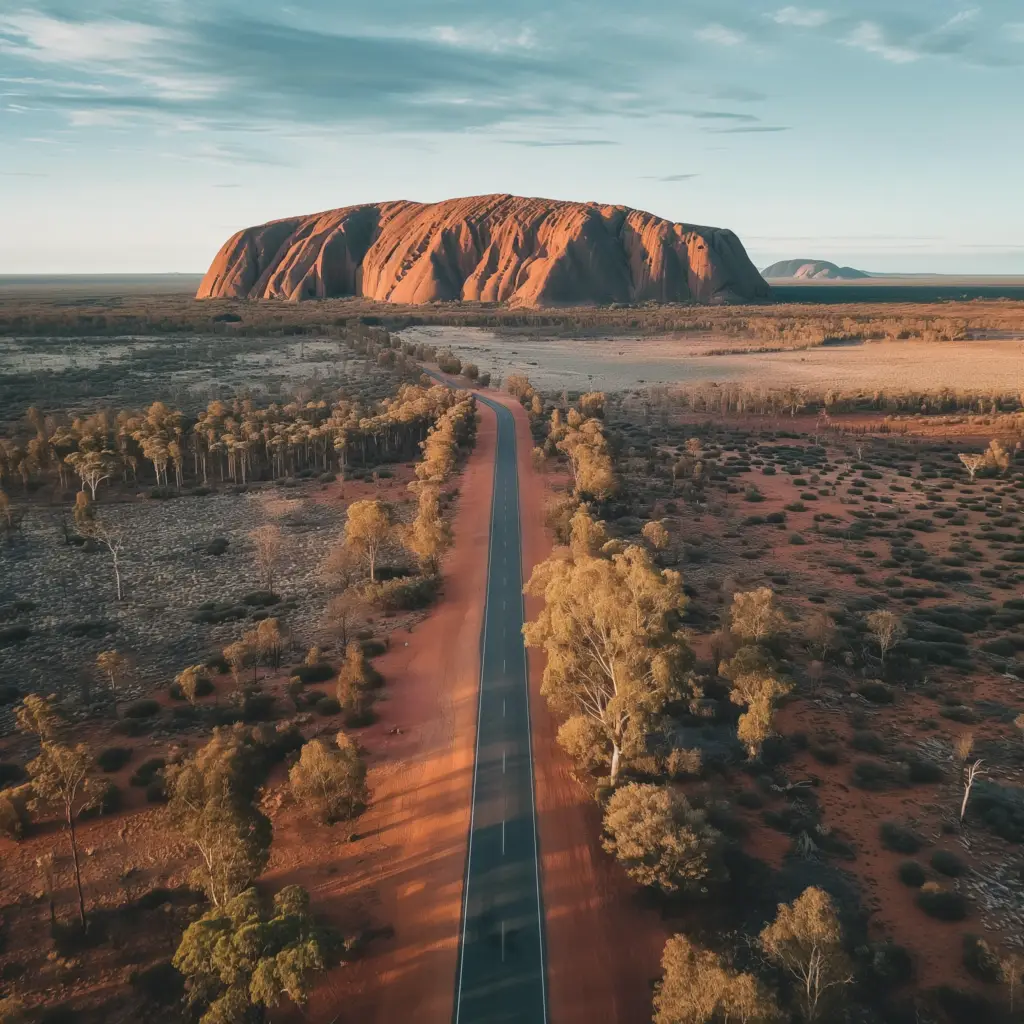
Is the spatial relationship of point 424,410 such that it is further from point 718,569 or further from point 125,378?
point 125,378

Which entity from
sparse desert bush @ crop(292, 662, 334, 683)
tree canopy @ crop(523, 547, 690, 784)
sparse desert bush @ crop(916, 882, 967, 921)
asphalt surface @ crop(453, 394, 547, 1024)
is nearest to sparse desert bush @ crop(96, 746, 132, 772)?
sparse desert bush @ crop(292, 662, 334, 683)

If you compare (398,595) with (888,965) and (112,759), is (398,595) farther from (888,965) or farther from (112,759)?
(888,965)

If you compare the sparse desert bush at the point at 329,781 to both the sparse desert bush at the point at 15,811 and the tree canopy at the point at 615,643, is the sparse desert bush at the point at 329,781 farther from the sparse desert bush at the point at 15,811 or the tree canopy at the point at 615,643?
the sparse desert bush at the point at 15,811

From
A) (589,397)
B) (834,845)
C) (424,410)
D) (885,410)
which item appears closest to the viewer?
(834,845)

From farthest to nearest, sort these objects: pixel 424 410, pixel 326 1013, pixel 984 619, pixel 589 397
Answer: pixel 589 397
pixel 424 410
pixel 984 619
pixel 326 1013

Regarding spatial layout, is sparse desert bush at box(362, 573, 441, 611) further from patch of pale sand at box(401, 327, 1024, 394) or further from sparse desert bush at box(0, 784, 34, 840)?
patch of pale sand at box(401, 327, 1024, 394)

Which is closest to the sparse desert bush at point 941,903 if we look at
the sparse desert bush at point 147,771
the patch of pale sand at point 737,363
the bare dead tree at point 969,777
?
the bare dead tree at point 969,777

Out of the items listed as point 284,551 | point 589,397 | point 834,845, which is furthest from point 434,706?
point 589,397
